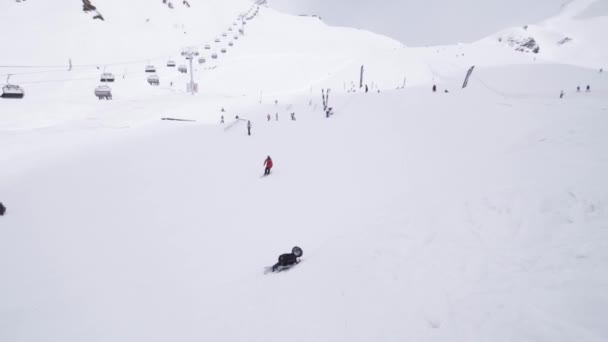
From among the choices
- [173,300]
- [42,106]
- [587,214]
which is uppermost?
[42,106]

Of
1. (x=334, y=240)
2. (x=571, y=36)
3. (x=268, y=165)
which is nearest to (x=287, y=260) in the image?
(x=334, y=240)

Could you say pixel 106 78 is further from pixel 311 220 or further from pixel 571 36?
pixel 571 36

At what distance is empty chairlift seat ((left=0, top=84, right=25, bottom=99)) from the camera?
2966 centimetres

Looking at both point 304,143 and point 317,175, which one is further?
point 304,143

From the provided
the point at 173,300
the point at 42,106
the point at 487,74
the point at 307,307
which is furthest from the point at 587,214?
the point at 487,74

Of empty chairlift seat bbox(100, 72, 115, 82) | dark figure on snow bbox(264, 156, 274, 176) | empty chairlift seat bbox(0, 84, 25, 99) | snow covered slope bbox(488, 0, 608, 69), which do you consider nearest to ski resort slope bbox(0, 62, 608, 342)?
dark figure on snow bbox(264, 156, 274, 176)

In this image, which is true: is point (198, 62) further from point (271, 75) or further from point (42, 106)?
point (42, 106)

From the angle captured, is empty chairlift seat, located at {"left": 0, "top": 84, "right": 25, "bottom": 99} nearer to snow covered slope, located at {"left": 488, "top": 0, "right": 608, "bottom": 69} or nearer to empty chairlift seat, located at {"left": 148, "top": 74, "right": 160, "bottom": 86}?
empty chairlift seat, located at {"left": 148, "top": 74, "right": 160, "bottom": 86}

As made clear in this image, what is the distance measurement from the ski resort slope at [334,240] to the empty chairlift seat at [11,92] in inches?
710

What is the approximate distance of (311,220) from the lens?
11977 mm

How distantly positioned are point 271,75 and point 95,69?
2778cm

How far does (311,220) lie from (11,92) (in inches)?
1421

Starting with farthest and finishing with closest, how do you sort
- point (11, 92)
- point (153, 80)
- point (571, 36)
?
1. point (571, 36)
2. point (153, 80)
3. point (11, 92)

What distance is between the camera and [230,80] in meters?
51.0
